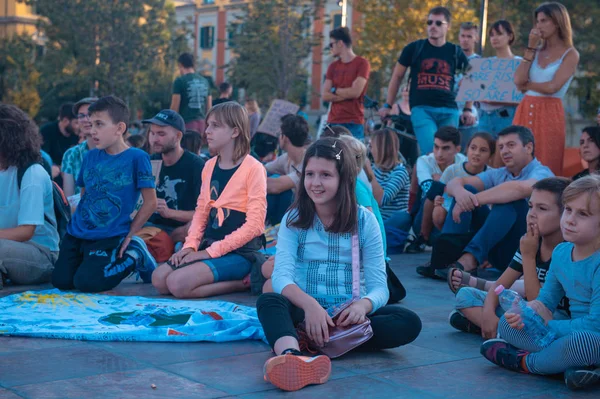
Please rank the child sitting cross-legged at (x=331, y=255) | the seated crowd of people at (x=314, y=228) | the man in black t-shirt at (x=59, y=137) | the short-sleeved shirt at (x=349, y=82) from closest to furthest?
the seated crowd of people at (x=314, y=228), the child sitting cross-legged at (x=331, y=255), the short-sleeved shirt at (x=349, y=82), the man in black t-shirt at (x=59, y=137)

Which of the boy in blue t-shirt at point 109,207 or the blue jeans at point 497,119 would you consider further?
the blue jeans at point 497,119

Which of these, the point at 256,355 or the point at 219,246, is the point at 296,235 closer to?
the point at 256,355

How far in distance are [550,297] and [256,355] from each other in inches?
60.6

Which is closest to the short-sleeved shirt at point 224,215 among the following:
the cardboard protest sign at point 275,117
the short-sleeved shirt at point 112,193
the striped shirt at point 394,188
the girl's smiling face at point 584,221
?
the short-sleeved shirt at point 112,193

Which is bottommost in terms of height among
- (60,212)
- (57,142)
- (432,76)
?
(60,212)

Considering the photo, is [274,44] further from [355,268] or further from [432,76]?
[355,268]

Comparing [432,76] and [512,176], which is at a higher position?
[432,76]

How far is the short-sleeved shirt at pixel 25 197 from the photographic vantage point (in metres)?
6.71

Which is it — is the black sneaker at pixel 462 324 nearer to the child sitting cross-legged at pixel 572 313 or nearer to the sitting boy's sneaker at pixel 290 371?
the child sitting cross-legged at pixel 572 313

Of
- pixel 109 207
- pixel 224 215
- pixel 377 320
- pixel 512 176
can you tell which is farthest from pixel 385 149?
pixel 377 320

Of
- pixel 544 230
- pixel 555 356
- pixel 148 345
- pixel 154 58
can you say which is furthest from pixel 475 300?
pixel 154 58

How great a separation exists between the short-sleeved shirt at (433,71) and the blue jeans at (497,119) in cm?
42

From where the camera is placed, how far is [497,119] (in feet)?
32.1

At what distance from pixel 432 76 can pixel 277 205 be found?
2.43 m
